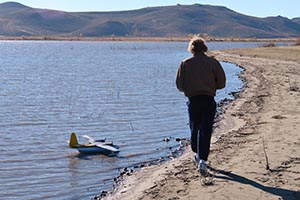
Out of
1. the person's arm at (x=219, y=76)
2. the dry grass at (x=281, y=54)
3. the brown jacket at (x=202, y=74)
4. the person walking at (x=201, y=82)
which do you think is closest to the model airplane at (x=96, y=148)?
the person walking at (x=201, y=82)

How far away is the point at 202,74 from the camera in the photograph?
8188 mm

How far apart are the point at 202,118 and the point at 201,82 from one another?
0.57 meters

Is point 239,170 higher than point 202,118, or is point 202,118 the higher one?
point 202,118

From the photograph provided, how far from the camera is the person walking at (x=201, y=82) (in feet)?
26.9

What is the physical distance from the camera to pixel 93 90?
87.1 ft

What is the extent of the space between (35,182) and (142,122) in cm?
688

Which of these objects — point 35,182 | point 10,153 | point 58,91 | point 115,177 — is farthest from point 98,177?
point 58,91

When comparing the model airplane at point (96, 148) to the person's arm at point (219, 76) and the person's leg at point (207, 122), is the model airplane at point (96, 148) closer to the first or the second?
the person's leg at point (207, 122)

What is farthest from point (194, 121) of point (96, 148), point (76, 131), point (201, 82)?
point (76, 131)

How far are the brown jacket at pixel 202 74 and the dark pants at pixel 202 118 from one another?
11cm

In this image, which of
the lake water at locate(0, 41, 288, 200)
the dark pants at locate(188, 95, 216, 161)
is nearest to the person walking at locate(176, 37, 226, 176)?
the dark pants at locate(188, 95, 216, 161)

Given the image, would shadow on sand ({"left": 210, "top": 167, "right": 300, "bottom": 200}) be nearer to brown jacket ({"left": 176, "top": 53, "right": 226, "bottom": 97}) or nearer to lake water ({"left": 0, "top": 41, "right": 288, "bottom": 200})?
brown jacket ({"left": 176, "top": 53, "right": 226, "bottom": 97})

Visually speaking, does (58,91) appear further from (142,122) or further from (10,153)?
(10,153)

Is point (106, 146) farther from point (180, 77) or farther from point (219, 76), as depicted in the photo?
point (219, 76)
